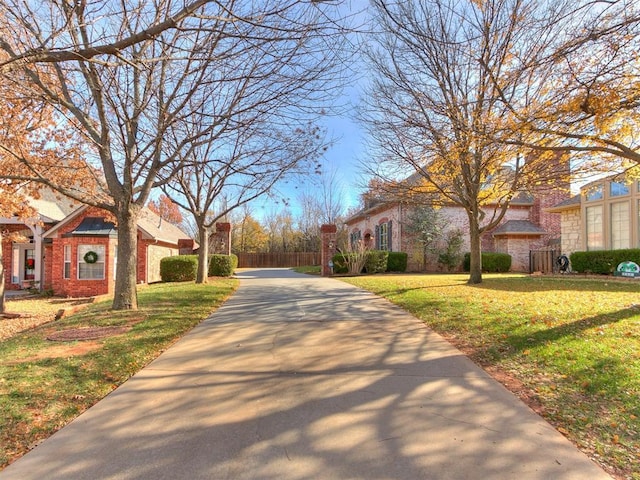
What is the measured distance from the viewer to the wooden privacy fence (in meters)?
39.0

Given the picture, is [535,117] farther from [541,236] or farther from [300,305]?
[541,236]

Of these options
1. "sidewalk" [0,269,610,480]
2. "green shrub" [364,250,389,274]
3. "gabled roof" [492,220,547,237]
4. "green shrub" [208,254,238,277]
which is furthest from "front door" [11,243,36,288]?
"gabled roof" [492,220,547,237]

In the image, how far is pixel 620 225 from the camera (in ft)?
51.6

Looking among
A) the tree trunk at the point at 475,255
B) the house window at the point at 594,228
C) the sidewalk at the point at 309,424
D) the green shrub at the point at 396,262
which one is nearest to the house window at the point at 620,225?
the house window at the point at 594,228

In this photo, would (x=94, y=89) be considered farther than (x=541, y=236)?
No

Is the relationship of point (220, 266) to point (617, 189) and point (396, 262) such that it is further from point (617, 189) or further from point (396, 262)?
point (617, 189)

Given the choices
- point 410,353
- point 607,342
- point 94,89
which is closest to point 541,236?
point 607,342

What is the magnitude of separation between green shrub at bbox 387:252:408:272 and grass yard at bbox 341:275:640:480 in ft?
36.3

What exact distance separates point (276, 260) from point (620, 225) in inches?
1150

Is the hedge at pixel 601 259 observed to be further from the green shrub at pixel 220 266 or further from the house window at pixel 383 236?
the green shrub at pixel 220 266

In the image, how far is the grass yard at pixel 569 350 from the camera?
3.31 metres

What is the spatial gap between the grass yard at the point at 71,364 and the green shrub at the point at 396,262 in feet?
45.8

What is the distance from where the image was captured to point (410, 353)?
17.8 feet

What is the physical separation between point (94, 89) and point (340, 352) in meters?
7.04
